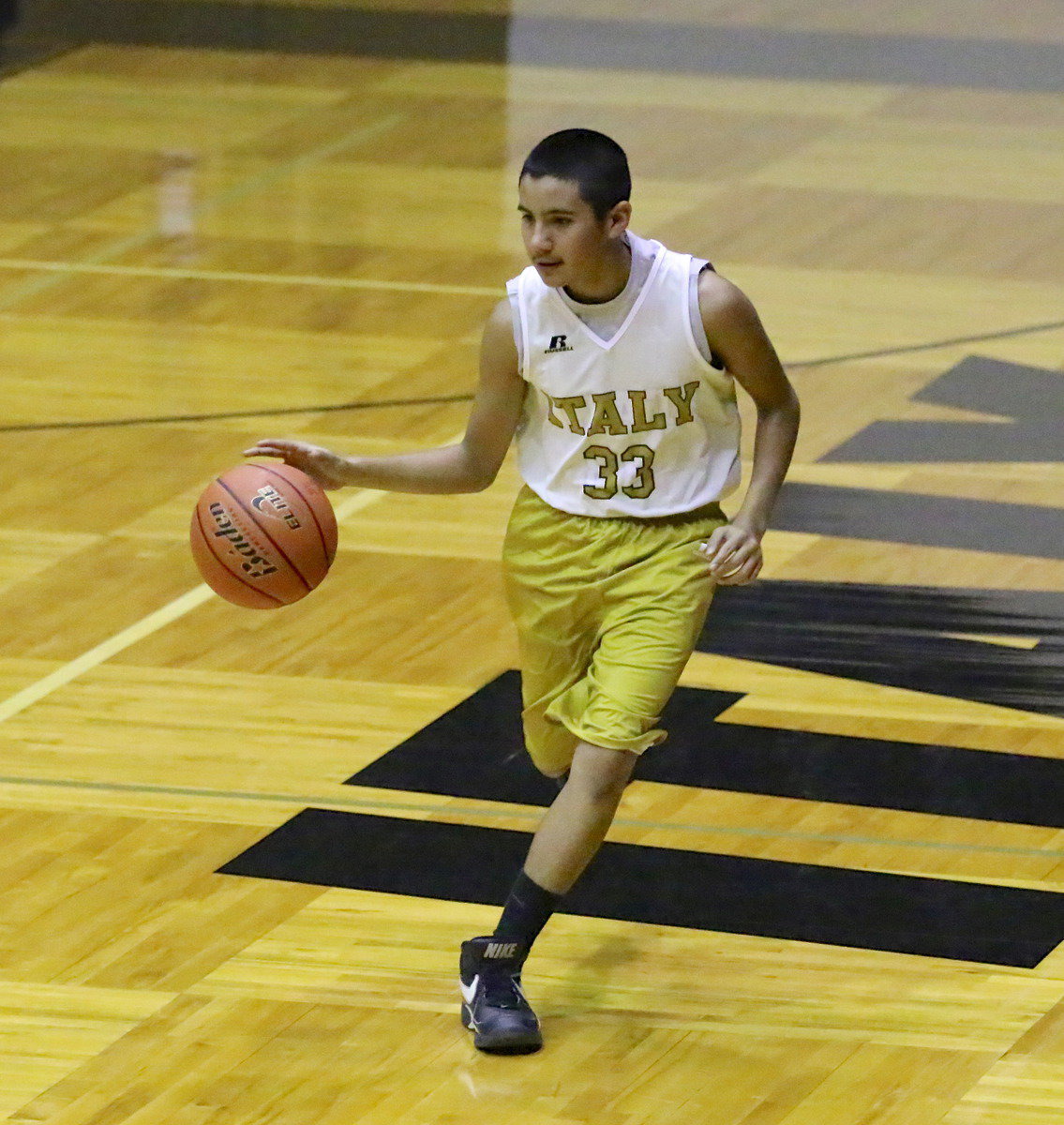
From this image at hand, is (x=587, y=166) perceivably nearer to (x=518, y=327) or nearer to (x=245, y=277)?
(x=518, y=327)

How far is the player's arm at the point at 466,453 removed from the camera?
Result: 4.06 metres

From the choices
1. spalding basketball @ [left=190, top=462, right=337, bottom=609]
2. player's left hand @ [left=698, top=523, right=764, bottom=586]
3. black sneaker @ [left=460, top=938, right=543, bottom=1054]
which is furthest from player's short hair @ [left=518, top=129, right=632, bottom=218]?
black sneaker @ [left=460, top=938, right=543, bottom=1054]

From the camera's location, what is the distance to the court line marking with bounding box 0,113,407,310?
9.16m

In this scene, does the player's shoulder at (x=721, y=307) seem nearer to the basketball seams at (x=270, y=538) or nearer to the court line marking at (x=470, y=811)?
the basketball seams at (x=270, y=538)

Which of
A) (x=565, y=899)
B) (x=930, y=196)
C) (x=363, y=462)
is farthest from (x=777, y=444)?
(x=930, y=196)

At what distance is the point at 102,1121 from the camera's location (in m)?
3.76

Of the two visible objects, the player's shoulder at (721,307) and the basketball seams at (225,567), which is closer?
the player's shoulder at (721,307)

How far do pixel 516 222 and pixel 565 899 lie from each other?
6015 millimetres

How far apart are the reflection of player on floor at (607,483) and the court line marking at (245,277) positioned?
5.07 meters

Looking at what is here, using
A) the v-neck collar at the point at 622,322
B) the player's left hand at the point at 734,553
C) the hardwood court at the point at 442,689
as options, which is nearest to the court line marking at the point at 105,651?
the hardwood court at the point at 442,689

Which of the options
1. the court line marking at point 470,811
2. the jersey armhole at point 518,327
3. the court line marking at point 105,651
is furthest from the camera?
the court line marking at point 105,651

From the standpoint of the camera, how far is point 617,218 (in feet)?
12.7

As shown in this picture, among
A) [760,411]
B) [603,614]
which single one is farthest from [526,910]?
[760,411]

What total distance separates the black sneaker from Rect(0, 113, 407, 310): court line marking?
17.5 feet
